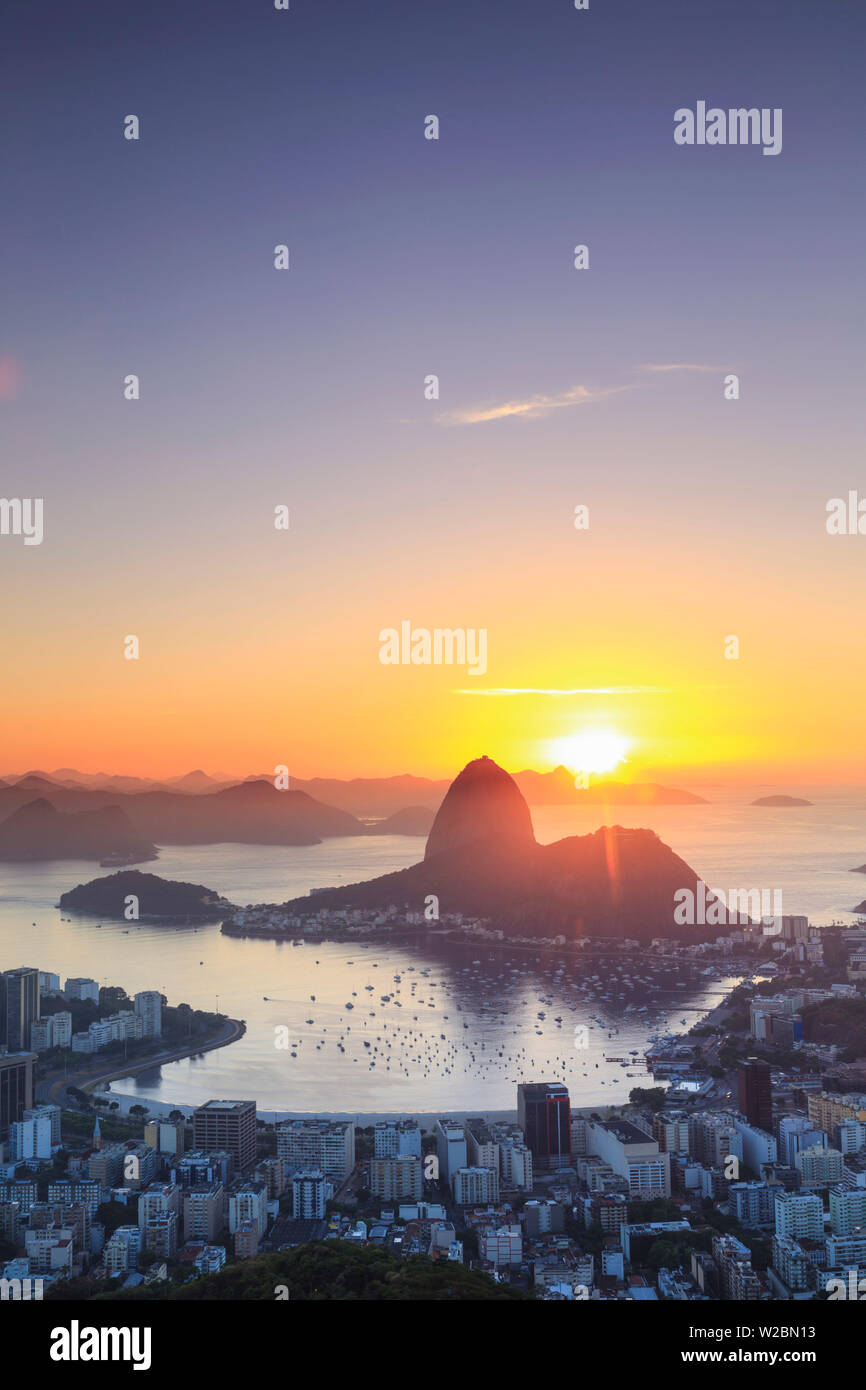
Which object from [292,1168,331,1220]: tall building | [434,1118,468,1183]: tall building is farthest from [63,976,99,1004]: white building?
[292,1168,331,1220]: tall building

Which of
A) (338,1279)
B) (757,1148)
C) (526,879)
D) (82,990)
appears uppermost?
(526,879)

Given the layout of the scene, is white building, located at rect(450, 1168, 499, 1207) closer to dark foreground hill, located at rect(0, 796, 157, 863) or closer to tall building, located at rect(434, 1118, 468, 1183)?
tall building, located at rect(434, 1118, 468, 1183)

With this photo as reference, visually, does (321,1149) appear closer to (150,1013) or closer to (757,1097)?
(757,1097)

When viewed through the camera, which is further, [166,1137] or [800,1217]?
[166,1137]

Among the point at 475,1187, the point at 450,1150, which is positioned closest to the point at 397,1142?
the point at 450,1150

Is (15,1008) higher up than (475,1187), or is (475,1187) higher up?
(15,1008)
